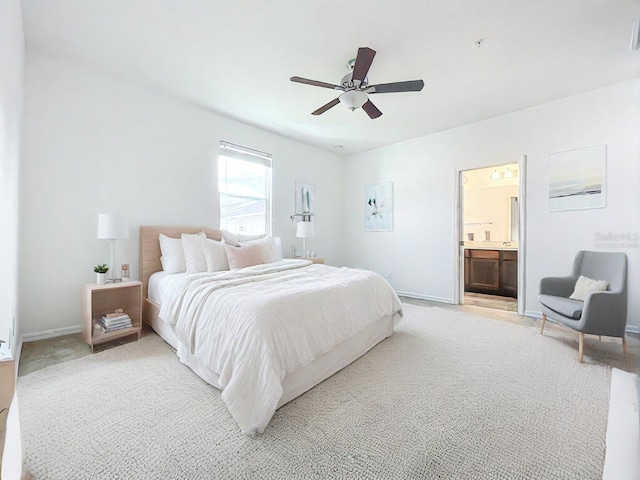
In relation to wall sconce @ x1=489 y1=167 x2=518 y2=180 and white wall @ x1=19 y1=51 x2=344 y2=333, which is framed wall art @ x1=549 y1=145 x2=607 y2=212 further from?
white wall @ x1=19 y1=51 x2=344 y2=333

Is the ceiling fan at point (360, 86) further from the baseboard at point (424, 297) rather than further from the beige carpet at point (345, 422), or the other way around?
the baseboard at point (424, 297)

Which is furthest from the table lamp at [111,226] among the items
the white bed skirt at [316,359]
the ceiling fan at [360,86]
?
the ceiling fan at [360,86]

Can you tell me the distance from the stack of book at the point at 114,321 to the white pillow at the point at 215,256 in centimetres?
90

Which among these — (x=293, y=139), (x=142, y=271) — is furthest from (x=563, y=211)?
(x=142, y=271)

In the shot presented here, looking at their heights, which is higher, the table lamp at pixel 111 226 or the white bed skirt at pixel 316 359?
the table lamp at pixel 111 226

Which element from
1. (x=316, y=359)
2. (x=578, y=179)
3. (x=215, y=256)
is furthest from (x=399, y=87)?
(x=578, y=179)

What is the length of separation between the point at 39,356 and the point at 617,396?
4494mm

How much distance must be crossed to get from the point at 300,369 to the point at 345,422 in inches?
17.2

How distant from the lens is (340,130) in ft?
14.9

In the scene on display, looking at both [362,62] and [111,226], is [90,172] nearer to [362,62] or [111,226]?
[111,226]

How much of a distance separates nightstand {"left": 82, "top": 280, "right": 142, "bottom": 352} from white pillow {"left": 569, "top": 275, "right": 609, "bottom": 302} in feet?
14.9

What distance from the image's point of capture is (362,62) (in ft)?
6.88

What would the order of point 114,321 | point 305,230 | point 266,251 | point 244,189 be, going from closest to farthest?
point 114,321, point 266,251, point 244,189, point 305,230

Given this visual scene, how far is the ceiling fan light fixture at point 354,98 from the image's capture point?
2.51 m
